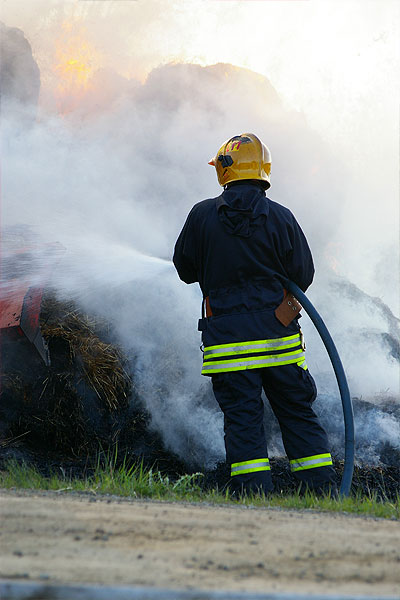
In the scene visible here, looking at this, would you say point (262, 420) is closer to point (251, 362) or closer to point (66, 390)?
point (251, 362)

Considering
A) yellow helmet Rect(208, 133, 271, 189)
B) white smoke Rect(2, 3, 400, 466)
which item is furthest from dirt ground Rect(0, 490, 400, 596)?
white smoke Rect(2, 3, 400, 466)

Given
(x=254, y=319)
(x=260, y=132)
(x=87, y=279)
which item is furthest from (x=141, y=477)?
(x=260, y=132)

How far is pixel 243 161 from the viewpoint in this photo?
140 inches

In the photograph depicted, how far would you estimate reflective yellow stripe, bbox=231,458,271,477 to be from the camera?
3160mm

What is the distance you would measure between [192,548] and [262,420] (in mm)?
1547

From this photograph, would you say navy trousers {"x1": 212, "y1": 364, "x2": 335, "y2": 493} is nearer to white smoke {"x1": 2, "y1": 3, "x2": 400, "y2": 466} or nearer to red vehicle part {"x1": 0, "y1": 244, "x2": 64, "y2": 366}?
white smoke {"x1": 2, "y1": 3, "x2": 400, "y2": 466}

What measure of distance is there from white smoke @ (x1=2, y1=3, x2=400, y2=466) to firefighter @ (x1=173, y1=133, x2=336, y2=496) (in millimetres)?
1175

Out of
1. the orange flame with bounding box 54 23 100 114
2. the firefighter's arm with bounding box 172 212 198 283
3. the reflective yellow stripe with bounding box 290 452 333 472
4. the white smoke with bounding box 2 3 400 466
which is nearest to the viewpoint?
the reflective yellow stripe with bounding box 290 452 333 472

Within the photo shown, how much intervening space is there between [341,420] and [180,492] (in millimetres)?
2140

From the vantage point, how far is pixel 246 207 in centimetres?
340

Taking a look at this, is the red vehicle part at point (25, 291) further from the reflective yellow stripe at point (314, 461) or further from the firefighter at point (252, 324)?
the reflective yellow stripe at point (314, 461)

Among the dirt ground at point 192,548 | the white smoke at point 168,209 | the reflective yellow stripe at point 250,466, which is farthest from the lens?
the white smoke at point 168,209

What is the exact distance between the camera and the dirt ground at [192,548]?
152cm

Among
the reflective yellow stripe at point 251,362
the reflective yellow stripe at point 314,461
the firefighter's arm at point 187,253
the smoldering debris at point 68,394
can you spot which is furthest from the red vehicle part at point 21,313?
the reflective yellow stripe at point 314,461
